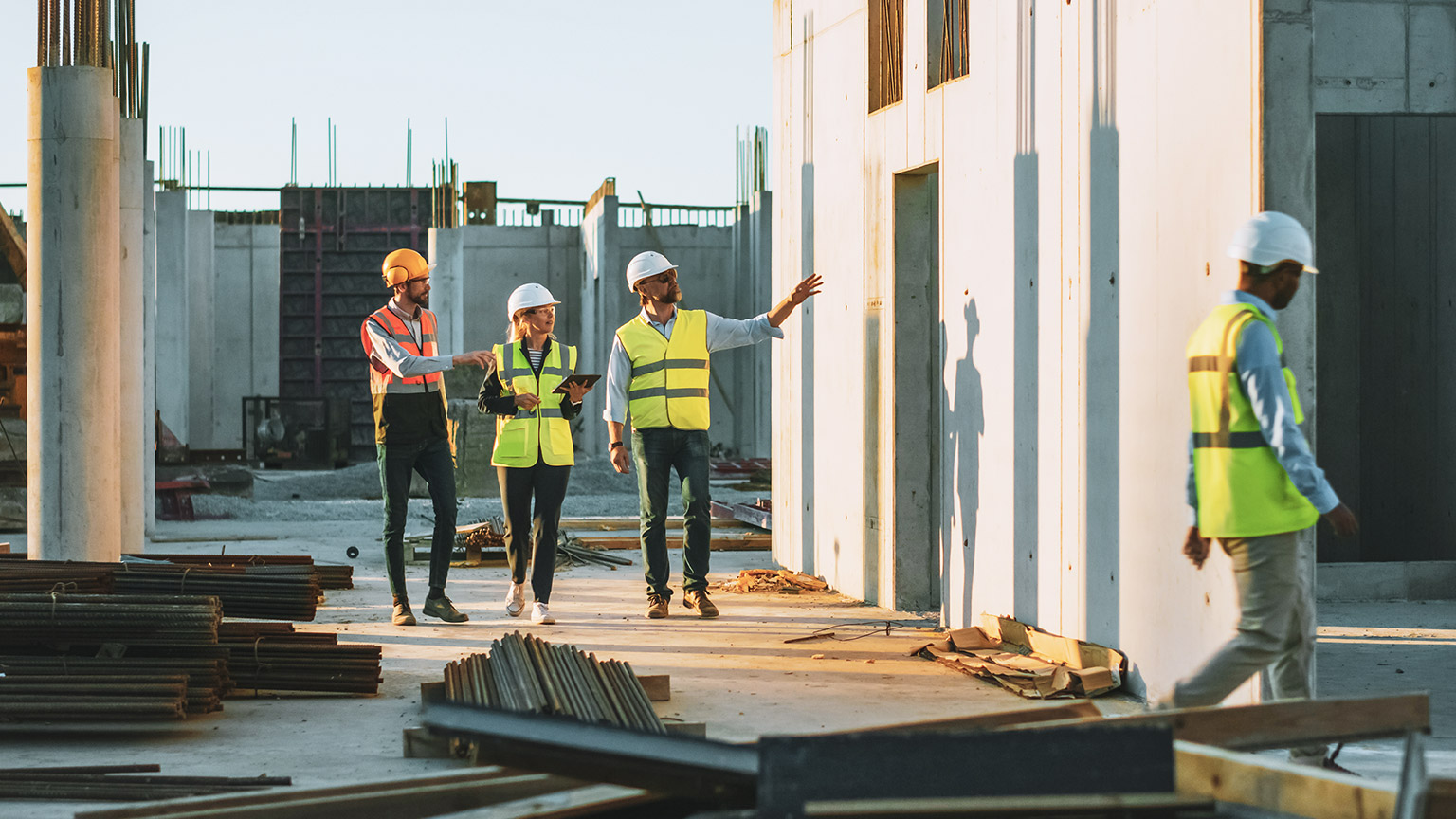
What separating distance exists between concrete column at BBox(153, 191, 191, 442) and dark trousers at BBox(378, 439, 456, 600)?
13432 millimetres

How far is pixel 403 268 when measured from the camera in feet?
26.7

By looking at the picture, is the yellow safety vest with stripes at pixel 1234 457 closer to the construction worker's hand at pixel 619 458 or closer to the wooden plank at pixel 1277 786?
the wooden plank at pixel 1277 786

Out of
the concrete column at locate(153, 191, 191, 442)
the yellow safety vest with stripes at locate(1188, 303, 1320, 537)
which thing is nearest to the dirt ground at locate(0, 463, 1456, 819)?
the yellow safety vest with stripes at locate(1188, 303, 1320, 537)

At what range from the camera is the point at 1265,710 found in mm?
3889

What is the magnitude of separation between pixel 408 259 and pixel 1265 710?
5.68m

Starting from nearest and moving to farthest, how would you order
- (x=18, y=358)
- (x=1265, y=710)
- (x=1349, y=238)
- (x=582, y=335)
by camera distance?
(x=1265, y=710), (x=1349, y=238), (x=18, y=358), (x=582, y=335)

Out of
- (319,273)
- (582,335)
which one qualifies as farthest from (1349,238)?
(319,273)

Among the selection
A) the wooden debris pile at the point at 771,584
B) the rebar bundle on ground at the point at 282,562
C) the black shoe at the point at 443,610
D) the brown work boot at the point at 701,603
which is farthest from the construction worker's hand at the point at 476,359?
the wooden debris pile at the point at 771,584

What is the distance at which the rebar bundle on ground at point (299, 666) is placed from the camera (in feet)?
20.2

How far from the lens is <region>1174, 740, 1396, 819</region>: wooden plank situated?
3.33 metres

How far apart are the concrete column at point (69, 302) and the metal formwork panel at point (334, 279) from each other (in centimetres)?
2020

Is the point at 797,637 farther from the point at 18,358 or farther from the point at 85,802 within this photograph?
the point at 18,358

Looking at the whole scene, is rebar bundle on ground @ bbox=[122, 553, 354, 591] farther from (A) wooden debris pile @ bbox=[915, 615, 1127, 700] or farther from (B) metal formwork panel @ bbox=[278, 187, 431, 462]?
(B) metal formwork panel @ bbox=[278, 187, 431, 462]

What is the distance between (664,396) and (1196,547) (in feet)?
13.6
